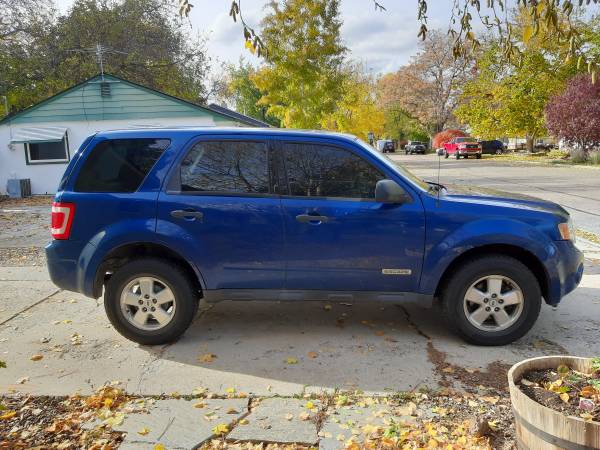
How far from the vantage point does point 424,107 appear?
193 ft

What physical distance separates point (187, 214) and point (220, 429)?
1902mm

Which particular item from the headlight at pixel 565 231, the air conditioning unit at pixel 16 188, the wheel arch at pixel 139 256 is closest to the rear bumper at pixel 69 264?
the wheel arch at pixel 139 256

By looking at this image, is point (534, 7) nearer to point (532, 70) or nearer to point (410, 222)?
point (410, 222)

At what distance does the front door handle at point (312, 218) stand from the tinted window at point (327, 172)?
205 millimetres

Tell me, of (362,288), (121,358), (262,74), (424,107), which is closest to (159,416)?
(121,358)

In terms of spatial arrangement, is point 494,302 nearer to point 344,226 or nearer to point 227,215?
point 344,226

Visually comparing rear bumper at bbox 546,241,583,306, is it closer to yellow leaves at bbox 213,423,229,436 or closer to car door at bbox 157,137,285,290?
car door at bbox 157,137,285,290

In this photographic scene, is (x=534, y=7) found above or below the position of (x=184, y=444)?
above

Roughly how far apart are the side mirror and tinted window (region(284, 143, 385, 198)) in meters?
0.17

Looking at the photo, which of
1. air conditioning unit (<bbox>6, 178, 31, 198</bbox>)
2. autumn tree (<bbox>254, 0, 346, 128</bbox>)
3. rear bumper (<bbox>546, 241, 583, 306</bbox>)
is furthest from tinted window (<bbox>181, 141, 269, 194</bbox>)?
autumn tree (<bbox>254, 0, 346, 128</bbox>)

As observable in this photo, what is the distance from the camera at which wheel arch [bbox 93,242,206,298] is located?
4.40m

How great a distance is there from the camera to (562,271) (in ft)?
14.0

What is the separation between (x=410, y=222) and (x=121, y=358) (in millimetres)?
2769

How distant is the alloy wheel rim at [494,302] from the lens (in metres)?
4.26
